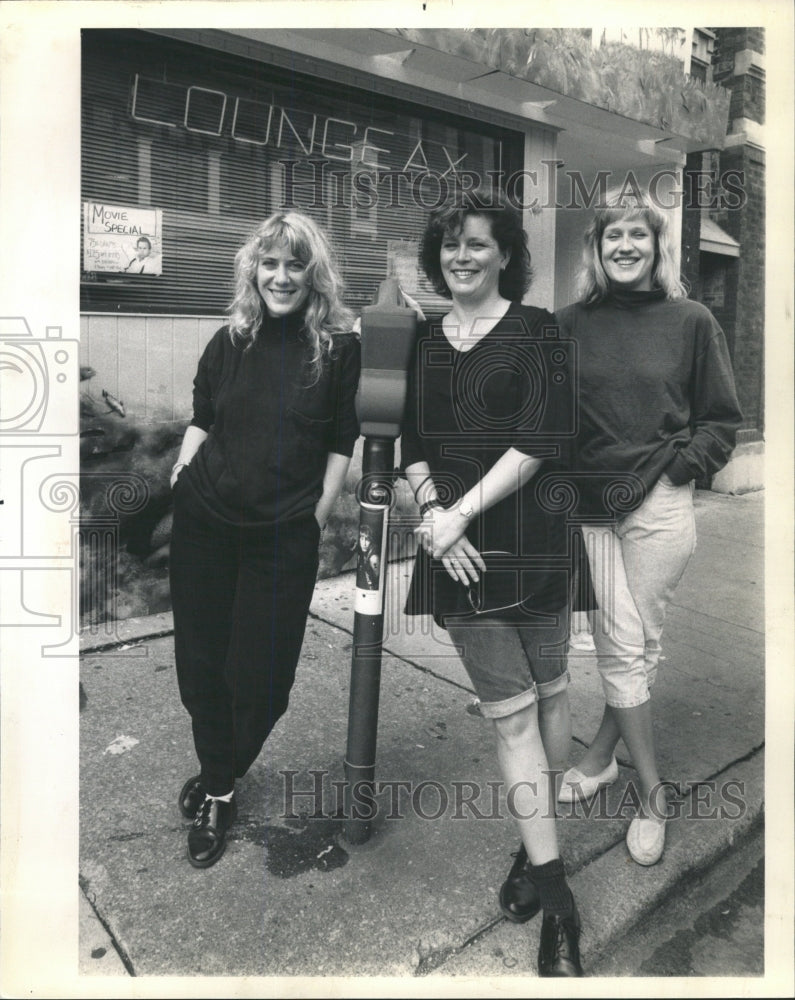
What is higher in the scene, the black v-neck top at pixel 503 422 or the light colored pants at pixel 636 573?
the black v-neck top at pixel 503 422

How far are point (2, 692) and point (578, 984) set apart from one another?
65.9 inches

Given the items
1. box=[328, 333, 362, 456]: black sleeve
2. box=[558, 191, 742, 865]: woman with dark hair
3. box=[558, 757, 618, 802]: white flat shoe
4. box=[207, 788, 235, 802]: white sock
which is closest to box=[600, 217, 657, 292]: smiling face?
box=[558, 191, 742, 865]: woman with dark hair

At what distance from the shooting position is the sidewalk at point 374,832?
91.0 inches

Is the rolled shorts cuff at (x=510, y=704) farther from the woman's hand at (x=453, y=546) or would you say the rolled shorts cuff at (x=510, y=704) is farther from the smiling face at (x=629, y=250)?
the smiling face at (x=629, y=250)

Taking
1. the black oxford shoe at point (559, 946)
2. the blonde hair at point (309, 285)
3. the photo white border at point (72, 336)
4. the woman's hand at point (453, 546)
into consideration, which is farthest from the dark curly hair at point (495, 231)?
the black oxford shoe at point (559, 946)

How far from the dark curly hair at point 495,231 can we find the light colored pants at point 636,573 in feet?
2.57

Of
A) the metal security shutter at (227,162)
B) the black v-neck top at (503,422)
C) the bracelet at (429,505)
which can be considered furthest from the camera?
the metal security shutter at (227,162)

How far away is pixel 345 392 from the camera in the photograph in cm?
254

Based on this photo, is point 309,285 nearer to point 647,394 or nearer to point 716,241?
point 647,394

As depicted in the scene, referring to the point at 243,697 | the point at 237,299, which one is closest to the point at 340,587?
the point at 243,697

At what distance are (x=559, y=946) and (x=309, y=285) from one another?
1891 millimetres

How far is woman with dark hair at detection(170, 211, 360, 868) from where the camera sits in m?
2.50

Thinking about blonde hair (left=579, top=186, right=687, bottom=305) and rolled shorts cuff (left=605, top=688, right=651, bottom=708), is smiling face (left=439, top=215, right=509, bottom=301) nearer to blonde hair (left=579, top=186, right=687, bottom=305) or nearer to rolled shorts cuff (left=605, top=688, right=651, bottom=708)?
blonde hair (left=579, top=186, right=687, bottom=305)

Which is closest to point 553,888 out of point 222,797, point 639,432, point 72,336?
point 222,797
